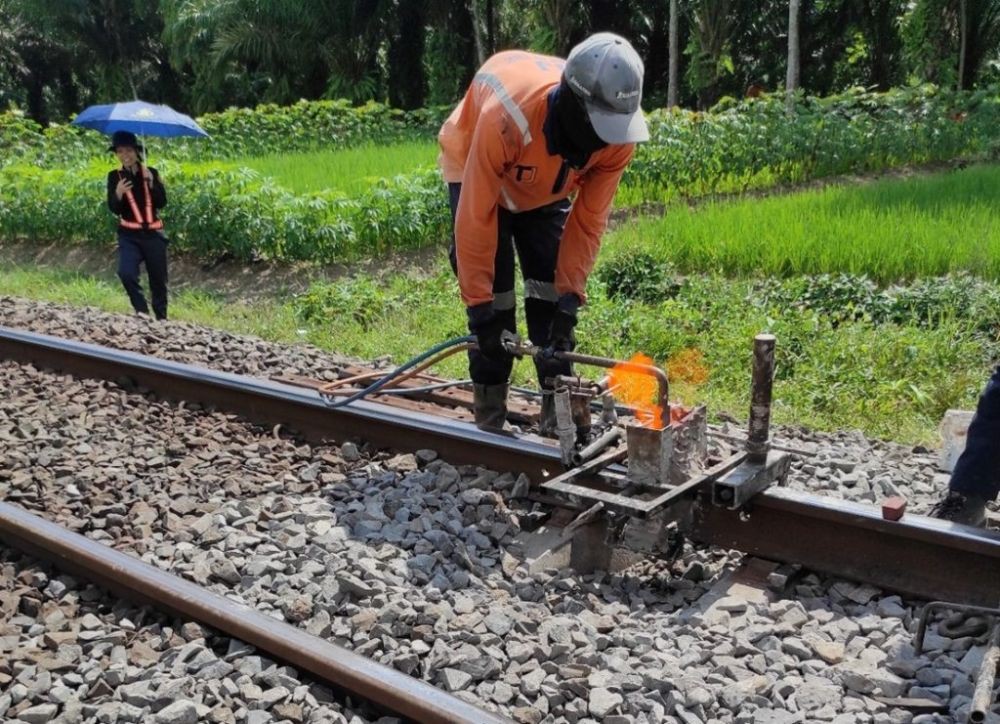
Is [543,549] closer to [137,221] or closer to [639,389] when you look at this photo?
[639,389]

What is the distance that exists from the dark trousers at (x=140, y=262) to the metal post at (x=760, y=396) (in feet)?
22.3

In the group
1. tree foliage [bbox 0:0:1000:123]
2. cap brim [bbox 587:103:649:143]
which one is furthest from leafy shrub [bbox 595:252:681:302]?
→ tree foliage [bbox 0:0:1000:123]

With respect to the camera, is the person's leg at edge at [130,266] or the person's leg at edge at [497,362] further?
the person's leg at edge at [130,266]

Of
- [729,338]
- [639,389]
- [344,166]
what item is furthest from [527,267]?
[344,166]

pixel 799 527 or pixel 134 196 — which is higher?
pixel 134 196

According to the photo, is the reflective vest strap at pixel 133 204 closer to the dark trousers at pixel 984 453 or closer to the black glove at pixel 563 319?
the black glove at pixel 563 319

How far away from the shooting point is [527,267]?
5.27 meters

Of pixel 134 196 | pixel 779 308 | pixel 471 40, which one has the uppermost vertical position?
pixel 471 40

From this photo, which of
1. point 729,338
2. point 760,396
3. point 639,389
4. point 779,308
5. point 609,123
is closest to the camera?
point 760,396

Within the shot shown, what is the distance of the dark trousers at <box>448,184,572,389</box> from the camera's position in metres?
5.09

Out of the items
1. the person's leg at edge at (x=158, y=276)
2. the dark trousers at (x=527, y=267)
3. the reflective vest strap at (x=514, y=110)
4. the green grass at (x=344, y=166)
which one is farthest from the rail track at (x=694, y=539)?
the green grass at (x=344, y=166)

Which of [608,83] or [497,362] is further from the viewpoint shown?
[497,362]

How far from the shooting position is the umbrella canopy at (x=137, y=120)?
1051 centimetres

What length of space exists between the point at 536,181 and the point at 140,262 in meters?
5.84
